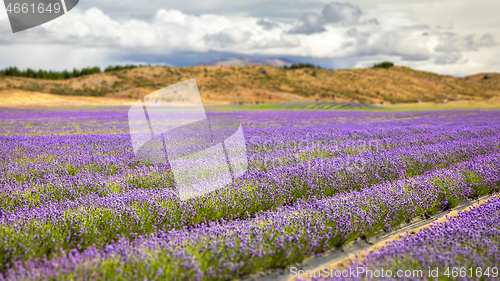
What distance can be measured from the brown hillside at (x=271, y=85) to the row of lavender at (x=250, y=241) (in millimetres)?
52709

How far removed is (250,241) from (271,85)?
68763 mm

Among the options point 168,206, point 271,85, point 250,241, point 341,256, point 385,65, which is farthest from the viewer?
point 385,65

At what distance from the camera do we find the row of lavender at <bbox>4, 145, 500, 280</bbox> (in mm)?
2922

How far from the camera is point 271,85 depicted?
71.1m

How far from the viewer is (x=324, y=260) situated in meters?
3.87

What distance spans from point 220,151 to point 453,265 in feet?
20.0

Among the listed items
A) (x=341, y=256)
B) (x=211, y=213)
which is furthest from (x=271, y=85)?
(x=341, y=256)

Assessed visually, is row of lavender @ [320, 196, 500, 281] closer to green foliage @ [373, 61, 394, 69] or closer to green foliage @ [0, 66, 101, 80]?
green foliage @ [0, 66, 101, 80]

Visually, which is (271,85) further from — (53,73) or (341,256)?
(341,256)

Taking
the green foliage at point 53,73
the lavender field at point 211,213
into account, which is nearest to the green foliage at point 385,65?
the green foliage at point 53,73

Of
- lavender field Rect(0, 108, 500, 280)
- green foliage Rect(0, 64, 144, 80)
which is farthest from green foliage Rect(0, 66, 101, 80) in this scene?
lavender field Rect(0, 108, 500, 280)

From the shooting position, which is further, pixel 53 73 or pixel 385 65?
pixel 385 65

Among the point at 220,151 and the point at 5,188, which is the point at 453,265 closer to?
the point at 5,188

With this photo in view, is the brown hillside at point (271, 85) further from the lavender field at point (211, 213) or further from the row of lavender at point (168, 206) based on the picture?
the row of lavender at point (168, 206)
